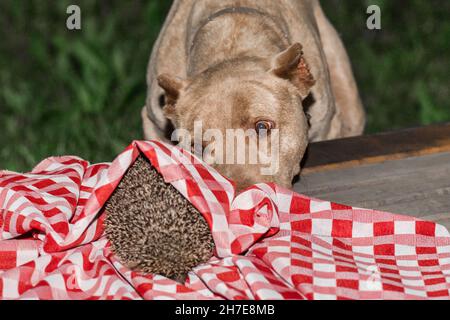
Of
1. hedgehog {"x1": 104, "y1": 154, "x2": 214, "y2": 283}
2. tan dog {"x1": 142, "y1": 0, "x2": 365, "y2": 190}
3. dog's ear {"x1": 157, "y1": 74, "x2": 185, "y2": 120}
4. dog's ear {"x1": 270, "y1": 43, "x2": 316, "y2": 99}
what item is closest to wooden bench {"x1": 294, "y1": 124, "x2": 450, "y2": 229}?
tan dog {"x1": 142, "y1": 0, "x2": 365, "y2": 190}

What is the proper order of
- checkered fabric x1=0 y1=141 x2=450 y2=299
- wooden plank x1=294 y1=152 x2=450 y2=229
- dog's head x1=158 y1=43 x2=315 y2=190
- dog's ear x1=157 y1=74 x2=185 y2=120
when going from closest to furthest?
checkered fabric x1=0 y1=141 x2=450 y2=299 < dog's head x1=158 y1=43 x2=315 y2=190 < wooden plank x1=294 y1=152 x2=450 y2=229 < dog's ear x1=157 y1=74 x2=185 y2=120

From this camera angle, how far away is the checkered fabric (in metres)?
3.23

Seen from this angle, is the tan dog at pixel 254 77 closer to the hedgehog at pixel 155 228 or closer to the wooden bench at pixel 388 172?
the wooden bench at pixel 388 172

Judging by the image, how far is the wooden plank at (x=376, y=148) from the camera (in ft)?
15.5

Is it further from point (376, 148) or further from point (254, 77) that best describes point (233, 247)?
point (376, 148)

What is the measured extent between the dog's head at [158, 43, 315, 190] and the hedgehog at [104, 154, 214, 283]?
22.8 inches

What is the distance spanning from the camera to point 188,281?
11.1 feet

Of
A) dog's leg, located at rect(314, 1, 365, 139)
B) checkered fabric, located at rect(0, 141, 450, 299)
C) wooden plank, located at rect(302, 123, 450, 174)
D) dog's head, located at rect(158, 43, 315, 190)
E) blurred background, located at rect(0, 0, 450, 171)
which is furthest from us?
blurred background, located at rect(0, 0, 450, 171)

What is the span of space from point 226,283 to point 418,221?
948mm

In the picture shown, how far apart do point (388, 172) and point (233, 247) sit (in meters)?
1.49

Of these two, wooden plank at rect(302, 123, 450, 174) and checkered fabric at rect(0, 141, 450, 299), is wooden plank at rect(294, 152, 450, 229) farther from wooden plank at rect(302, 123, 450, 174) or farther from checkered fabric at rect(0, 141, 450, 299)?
checkered fabric at rect(0, 141, 450, 299)

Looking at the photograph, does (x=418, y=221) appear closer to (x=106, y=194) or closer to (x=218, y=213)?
(x=218, y=213)

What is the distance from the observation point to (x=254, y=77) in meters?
4.15
